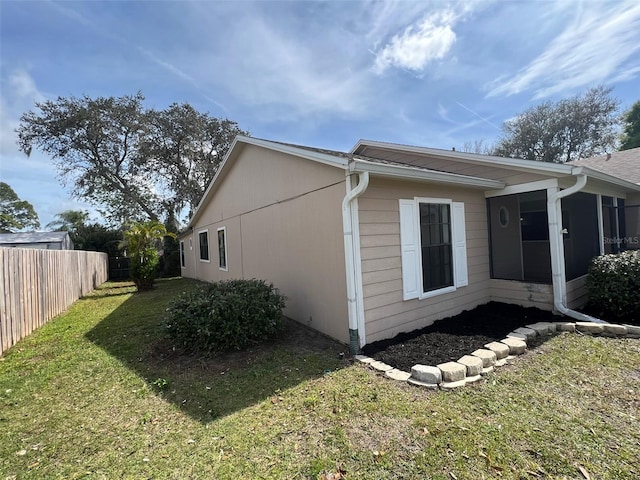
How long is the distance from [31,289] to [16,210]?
42.1 meters

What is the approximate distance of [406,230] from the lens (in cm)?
496

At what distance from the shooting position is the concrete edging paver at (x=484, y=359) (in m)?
3.37

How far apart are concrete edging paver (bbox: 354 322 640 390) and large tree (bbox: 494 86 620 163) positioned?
874 inches

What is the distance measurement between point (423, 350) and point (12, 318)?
6.73 m

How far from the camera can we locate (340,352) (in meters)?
4.41

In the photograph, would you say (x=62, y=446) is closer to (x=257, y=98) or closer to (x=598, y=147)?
(x=257, y=98)

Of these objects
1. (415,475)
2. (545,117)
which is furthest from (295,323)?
(545,117)

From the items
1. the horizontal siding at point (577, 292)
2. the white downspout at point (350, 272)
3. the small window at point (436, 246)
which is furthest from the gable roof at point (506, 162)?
the white downspout at point (350, 272)

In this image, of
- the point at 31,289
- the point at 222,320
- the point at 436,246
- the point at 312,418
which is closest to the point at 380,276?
the point at 436,246

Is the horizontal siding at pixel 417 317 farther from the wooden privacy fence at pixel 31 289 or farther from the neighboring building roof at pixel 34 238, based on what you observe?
the neighboring building roof at pixel 34 238

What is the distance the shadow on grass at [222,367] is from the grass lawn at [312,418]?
0.03 m

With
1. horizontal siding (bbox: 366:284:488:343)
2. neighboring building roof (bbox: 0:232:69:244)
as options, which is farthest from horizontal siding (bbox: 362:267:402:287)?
neighboring building roof (bbox: 0:232:69:244)

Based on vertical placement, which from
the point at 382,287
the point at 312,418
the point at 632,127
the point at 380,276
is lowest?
the point at 312,418

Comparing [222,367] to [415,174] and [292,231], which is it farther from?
[415,174]
